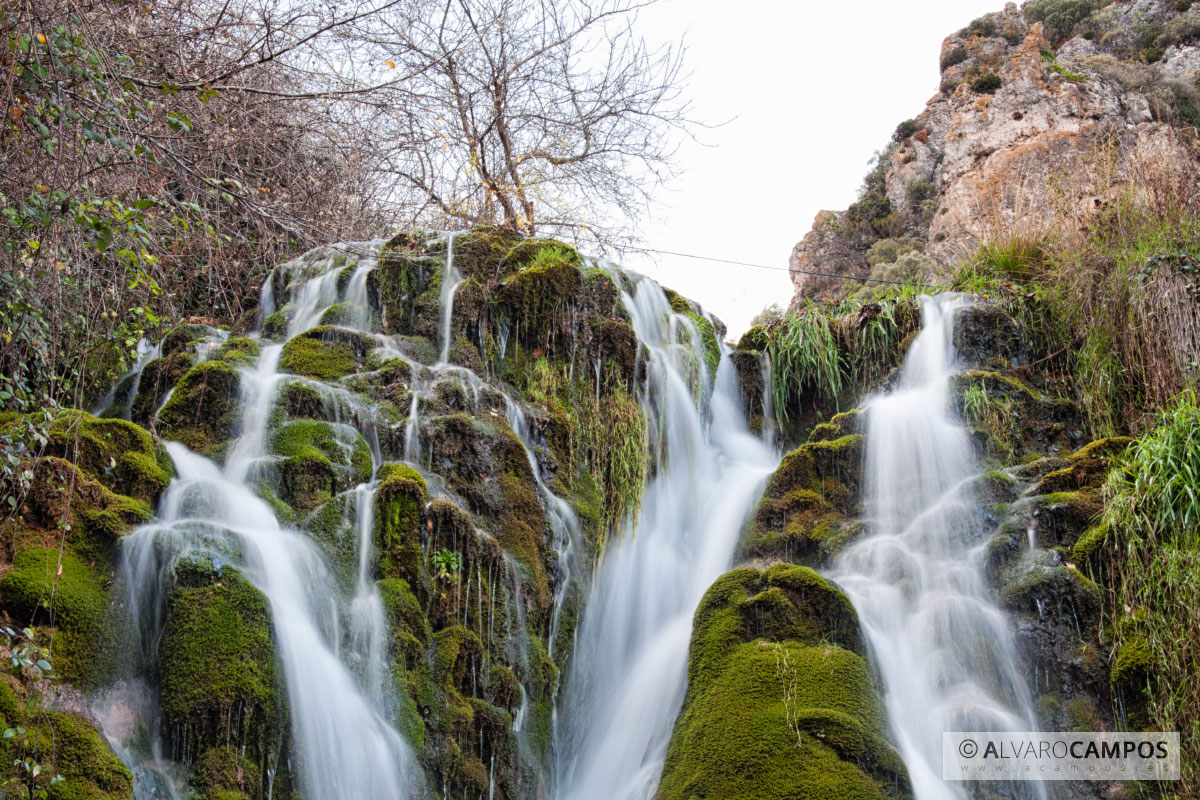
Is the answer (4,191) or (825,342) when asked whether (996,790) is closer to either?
(825,342)

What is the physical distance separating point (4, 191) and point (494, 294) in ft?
12.3

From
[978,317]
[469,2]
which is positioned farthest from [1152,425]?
[469,2]

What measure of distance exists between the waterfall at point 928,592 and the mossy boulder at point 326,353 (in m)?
3.97

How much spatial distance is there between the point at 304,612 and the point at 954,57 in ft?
69.2

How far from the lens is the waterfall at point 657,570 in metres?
5.16

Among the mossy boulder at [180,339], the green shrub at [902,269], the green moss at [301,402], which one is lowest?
the green moss at [301,402]

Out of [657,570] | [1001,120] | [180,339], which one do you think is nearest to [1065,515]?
[657,570]

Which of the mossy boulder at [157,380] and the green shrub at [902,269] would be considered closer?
the mossy boulder at [157,380]

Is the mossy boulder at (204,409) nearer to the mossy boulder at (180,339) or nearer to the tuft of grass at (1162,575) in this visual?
the mossy boulder at (180,339)

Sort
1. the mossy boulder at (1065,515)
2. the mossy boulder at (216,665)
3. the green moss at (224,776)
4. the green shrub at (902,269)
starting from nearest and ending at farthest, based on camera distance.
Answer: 1. the green moss at (224,776)
2. the mossy boulder at (216,665)
3. the mossy boulder at (1065,515)
4. the green shrub at (902,269)

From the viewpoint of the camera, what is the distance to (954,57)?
20328 millimetres

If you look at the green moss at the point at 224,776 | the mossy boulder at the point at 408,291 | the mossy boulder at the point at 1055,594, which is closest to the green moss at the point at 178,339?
the mossy boulder at the point at 408,291

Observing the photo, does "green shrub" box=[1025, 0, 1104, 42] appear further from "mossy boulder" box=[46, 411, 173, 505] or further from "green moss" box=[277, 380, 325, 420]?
"mossy boulder" box=[46, 411, 173, 505]

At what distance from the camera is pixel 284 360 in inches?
253
